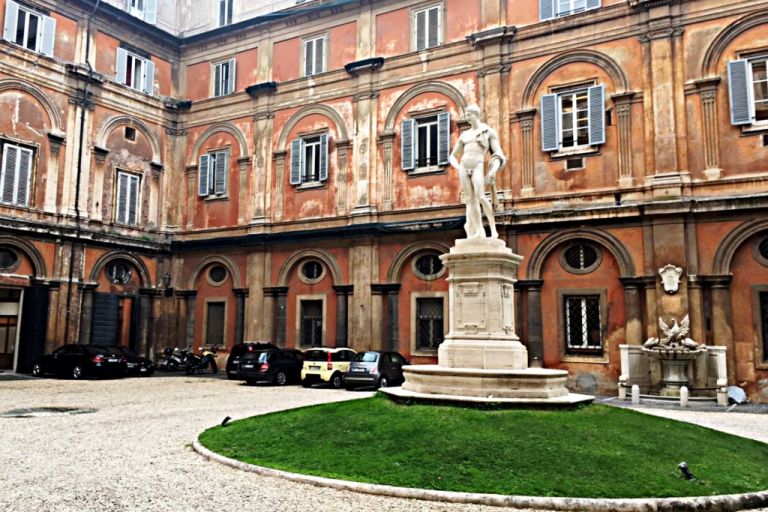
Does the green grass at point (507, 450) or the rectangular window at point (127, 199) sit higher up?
the rectangular window at point (127, 199)

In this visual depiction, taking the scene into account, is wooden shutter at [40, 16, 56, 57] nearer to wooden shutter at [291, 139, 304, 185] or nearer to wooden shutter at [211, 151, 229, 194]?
wooden shutter at [211, 151, 229, 194]

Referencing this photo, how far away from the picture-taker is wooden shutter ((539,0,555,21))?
21047 millimetres

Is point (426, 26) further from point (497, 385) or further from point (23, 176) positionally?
point (497, 385)

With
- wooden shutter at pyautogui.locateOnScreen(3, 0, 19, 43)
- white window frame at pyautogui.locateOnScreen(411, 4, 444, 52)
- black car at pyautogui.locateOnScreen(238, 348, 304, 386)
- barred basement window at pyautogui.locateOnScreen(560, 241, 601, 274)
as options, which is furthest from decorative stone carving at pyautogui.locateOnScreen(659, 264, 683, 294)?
wooden shutter at pyautogui.locateOnScreen(3, 0, 19, 43)

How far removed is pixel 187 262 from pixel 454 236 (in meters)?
12.2

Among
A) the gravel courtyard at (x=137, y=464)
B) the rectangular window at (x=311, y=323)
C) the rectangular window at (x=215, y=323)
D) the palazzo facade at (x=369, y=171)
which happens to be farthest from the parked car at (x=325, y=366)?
the rectangular window at (x=215, y=323)

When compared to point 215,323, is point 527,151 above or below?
above

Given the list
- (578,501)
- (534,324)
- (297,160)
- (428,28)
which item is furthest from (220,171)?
(578,501)

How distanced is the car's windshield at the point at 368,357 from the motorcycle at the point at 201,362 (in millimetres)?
8024

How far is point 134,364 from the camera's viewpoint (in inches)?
902

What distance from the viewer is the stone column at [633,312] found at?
18.4 metres

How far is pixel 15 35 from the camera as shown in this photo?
901 inches

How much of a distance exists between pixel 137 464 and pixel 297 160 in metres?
18.4

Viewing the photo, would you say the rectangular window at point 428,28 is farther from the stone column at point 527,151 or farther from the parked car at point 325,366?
the parked car at point 325,366
